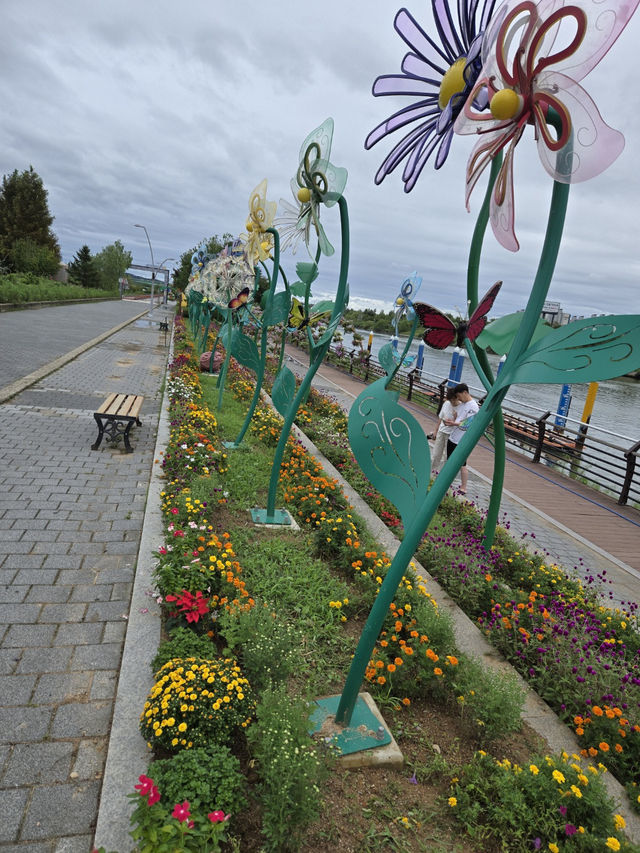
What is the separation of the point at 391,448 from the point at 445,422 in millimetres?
4180

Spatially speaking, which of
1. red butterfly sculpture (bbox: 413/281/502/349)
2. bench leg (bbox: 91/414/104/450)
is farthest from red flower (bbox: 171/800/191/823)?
bench leg (bbox: 91/414/104/450)

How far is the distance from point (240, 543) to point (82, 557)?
47.5 inches

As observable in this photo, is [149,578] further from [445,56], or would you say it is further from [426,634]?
[445,56]

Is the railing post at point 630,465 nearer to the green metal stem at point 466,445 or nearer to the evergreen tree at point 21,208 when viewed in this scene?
the green metal stem at point 466,445

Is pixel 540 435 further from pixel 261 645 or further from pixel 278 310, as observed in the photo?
pixel 261 645

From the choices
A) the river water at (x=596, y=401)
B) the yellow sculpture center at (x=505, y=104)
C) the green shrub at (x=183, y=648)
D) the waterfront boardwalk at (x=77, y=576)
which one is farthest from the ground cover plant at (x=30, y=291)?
the yellow sculpture center at (x=505, y=104)

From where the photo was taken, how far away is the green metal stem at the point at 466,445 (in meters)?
Answer: 1.76

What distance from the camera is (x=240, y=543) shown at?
4086 millimetres

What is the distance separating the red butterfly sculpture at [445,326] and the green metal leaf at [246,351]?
3.72 m

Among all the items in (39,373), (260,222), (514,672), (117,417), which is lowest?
(514,672)

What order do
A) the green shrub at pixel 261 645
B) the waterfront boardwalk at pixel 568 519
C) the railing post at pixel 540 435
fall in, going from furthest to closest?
the railing post at pixel 540 435 → the waterfront boardwalk at pixel 568 519 → the green shrub at pixel 261 645

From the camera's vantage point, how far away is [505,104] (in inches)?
60.1

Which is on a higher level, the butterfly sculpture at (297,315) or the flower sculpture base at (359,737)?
the butterfly sculpture at (297,315)

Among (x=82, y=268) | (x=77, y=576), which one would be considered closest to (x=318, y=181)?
(x=77, y=576)
